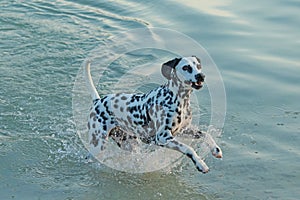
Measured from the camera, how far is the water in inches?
270

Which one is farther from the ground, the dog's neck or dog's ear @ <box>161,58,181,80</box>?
dog's ear @ <box>161,58,181,80</box>

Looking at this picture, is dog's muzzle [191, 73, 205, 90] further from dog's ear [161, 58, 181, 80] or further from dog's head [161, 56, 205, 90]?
dog's ear [161, 58, 181, 80]

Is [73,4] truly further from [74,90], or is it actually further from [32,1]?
[74,90]

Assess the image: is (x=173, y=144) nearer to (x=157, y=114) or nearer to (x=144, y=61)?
(x=157, y=114)

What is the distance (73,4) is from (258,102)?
5067 millimetres

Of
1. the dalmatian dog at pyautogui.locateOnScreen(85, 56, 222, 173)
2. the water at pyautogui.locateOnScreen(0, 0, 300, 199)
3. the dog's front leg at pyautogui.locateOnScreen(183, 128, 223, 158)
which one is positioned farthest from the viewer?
the water at pyautogui.locateOnScreen(0, 0, 300, 199)

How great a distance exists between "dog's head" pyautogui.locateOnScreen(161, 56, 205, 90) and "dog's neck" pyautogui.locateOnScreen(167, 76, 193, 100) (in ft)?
0.11

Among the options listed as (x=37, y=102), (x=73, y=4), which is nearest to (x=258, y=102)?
(x=37, y=102)

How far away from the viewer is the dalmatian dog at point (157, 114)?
20.6 ft

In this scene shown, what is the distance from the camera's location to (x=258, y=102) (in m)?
8.52

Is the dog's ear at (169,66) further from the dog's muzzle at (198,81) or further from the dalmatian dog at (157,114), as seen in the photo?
the dog's muzzle at (198,81)

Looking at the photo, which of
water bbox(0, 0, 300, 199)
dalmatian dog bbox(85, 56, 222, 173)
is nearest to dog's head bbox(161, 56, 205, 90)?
dalmatian dog bbox(85, 56, 222, 173)

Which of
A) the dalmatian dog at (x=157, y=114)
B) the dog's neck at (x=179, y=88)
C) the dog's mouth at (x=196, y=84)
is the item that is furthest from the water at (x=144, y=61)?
the dog's mouth at (x=196, y=84)

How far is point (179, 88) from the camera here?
21.0 ft
